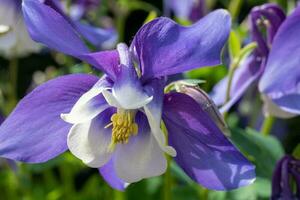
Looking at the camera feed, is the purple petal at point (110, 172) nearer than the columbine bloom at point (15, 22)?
Yes

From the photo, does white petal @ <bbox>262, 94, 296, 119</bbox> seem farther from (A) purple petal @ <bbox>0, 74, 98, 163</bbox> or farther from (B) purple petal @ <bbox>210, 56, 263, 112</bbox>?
(A) purple petal @ <bbox>0, 74, 98, 163</bbox>

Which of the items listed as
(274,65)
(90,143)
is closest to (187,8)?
(274,65)

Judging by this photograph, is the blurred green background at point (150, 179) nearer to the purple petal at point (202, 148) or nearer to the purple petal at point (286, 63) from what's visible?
the purple petal at point (286, 63)

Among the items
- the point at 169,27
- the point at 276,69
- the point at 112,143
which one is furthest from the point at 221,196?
the point at 169,27

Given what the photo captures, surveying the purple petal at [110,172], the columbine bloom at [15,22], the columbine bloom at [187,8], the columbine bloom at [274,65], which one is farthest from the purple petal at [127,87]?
the columbine bloom at [187,8]

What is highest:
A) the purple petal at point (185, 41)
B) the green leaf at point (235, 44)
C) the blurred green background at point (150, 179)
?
the purple petal at point (185, 41)

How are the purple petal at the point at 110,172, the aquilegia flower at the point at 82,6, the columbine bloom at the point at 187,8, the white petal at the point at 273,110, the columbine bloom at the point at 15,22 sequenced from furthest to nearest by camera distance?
1. the aquilegia flower at the point at 82,6
2. the columbine bloom at the point at 187,8
3. the columbine bloom at the point at 15,22
4. the white petal at the point at 273,110
5. the purple petal at the point at 110,172

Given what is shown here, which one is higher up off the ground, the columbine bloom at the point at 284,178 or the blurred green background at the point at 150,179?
the columbine bloom at the point at 284,178

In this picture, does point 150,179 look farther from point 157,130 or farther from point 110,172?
point 157,130
